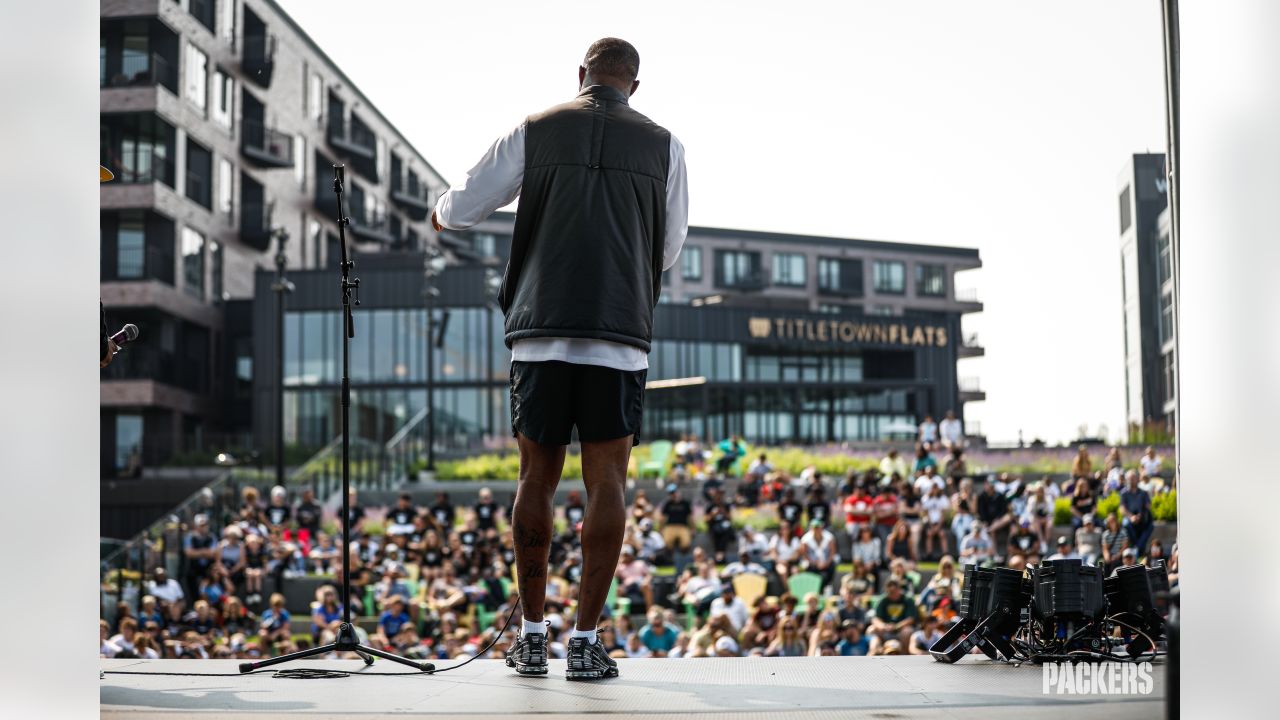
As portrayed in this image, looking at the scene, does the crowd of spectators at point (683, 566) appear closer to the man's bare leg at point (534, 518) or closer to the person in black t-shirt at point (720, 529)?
the person in black t-shirt at point (720, 529)

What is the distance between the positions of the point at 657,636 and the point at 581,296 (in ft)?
31.3

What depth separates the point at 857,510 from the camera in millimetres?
18672

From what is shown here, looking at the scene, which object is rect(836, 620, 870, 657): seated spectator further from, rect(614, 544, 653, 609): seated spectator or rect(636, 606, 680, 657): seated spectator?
rect(614, 544, 653, 609): seated spectator

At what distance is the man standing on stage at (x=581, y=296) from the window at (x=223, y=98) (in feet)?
128

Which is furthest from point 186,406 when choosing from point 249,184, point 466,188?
point 466,188

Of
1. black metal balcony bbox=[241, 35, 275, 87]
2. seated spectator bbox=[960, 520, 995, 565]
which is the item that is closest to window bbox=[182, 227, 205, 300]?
black metal balcony bbox=[241, 35, 275, 87]

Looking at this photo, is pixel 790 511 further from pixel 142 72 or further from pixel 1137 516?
pixel 142 72

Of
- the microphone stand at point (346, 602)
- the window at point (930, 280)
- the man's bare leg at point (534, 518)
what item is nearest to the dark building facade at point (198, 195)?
the microphone stand at point (346, 602)

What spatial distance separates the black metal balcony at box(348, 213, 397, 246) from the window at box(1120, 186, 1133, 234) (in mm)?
25119

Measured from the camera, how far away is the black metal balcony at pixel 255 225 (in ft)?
138

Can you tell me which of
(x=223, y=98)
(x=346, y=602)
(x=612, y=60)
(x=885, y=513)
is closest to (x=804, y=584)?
(x=885, y=513)

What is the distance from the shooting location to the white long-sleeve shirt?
3.66 metres
